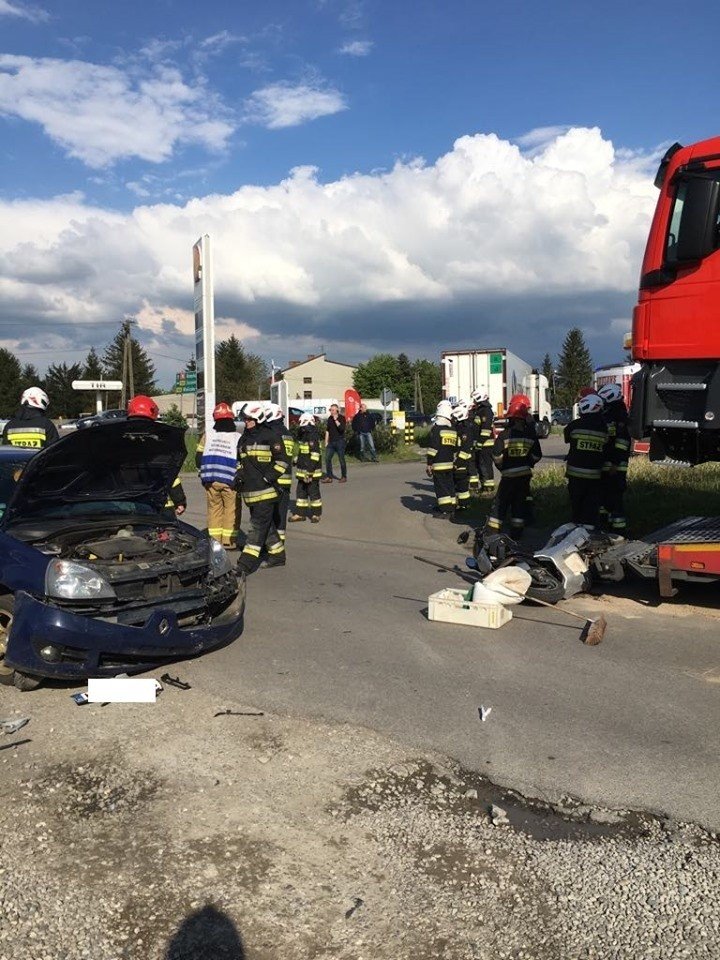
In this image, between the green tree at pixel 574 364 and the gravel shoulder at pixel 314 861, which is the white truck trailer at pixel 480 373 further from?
the green tree at pixel 574 364

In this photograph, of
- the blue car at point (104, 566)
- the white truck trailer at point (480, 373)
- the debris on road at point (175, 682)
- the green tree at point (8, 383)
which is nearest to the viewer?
the blue car at point (104, 566)

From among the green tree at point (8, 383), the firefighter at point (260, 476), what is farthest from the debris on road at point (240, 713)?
the green tree at point (8, 383)

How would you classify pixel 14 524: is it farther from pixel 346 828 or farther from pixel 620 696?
pixel 620 696

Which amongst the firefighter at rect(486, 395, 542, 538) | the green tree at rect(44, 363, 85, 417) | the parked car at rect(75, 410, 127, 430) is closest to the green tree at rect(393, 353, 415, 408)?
the green tree at rect(44, 363, 85, 417)

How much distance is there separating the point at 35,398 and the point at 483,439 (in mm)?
8404

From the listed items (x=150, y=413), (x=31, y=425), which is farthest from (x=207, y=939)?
(x=31, y=425)

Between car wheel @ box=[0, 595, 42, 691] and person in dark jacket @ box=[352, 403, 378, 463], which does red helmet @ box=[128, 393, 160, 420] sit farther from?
person in dark jacket @ box=[352, 403, 378, 463]

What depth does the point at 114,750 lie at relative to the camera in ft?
13.8

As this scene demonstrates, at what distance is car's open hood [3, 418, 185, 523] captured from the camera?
18.4 feet

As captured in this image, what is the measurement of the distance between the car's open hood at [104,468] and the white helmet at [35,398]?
123 inches

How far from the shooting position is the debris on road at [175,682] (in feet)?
16.6

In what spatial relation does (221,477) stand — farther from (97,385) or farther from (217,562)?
(97,385)

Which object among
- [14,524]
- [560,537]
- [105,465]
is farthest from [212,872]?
[560,537]

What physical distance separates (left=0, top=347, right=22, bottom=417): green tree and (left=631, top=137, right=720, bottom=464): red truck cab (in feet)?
281
